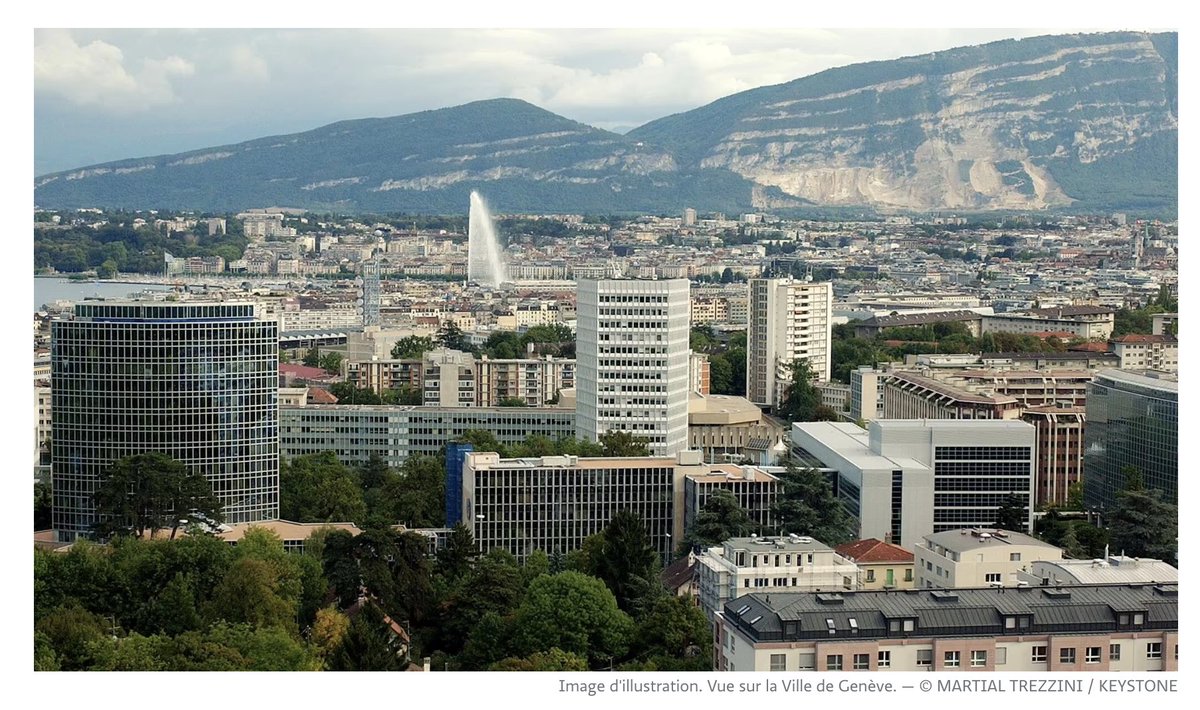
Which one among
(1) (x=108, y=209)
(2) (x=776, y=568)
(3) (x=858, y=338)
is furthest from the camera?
(1) (x=108, y=209)

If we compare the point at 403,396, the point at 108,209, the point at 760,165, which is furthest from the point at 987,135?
the point at 403,396

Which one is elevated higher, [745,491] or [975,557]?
[745,491]

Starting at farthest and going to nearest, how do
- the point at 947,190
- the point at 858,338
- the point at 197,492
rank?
the point at 947,190, the point at 858,338, the point at 197,492

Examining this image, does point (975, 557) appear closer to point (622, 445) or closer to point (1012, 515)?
point (1012, 515)

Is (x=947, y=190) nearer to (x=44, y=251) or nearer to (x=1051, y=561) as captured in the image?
(x=44, y=251)

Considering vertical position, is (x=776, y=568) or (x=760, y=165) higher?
(x=760, y=165)

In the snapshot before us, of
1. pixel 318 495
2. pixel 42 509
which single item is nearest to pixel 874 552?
pixel 318 495
